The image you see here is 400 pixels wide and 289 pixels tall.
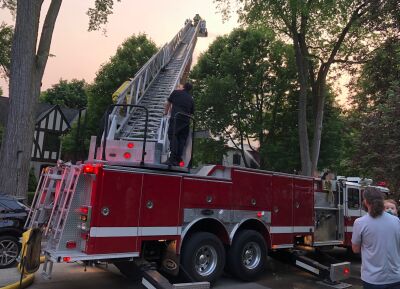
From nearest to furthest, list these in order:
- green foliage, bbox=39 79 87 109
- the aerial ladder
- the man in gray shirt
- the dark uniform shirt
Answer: the man in gray shirt, the aerial ladder, the dark uniform shirt, green foliage, bbox=39 79 87 109

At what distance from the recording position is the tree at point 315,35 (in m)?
17.2

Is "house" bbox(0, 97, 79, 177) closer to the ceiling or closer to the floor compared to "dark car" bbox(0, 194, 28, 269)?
closer to the ceiling

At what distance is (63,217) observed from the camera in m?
6.44

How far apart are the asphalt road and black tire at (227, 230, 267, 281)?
22 cm

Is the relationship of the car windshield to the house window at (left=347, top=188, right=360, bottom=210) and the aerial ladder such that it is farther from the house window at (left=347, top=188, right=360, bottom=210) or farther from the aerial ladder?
the house window at (left=347, top=188, right=360, bottom=210)

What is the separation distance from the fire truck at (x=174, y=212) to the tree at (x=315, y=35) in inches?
289

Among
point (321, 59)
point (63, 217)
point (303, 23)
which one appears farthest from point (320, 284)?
point (321, 59)

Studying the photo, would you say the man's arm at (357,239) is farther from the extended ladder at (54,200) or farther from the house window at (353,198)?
the house window at (353,198)

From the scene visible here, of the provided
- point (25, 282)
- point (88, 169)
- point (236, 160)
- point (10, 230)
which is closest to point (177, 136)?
point (88, 169)

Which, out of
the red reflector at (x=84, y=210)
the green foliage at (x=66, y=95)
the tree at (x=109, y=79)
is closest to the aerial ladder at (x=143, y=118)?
the red reflector at (x=84, y=210)

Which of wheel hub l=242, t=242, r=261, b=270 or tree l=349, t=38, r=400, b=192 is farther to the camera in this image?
tree l=349, t=38, r=400, b=192

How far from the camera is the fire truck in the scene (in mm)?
6414

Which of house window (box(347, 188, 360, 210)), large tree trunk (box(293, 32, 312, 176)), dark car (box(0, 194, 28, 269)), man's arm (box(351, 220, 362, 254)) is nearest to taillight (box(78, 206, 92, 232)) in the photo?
dark car (box(0, 194, 28, 269))

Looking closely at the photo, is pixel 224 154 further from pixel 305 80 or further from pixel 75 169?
pixel 75 169
